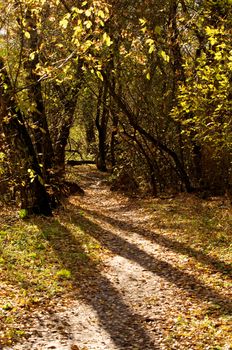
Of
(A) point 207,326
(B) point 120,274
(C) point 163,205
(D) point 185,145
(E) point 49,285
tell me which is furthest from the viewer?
(D) point 185,145

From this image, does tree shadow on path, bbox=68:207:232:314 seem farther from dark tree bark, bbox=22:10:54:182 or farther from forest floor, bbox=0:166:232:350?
dark tree bark, bbox=22:10:54:182

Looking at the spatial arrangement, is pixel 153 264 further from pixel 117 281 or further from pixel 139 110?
pixel 139 110

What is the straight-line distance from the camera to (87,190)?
24.1m

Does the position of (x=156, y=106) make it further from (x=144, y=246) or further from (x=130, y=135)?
(x=144, y=246)

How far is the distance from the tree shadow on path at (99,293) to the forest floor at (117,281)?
0.06ft

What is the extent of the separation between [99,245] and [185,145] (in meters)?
8.09

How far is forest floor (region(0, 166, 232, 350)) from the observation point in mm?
7438

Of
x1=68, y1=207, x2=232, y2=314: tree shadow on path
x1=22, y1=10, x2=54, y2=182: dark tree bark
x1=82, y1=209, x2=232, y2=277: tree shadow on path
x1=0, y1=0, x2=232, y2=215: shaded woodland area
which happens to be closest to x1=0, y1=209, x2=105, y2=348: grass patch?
x1=68, y1=207, x2=232, y2=314: tree shadow on path

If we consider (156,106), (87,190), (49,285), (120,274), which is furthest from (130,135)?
(49,285)

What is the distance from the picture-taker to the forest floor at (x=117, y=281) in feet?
24.4

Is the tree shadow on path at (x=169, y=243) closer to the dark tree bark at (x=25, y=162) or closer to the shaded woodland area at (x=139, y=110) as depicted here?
the shaded woodland area at (x=139, y=110)

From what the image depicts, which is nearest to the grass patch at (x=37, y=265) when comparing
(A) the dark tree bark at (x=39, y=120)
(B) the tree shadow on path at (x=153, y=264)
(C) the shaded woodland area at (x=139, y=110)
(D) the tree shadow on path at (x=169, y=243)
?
(B) the tree shadow on path at (x=153, y=264)

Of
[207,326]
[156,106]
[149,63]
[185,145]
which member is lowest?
[207,326]

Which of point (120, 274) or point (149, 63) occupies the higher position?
point (149, 63)
